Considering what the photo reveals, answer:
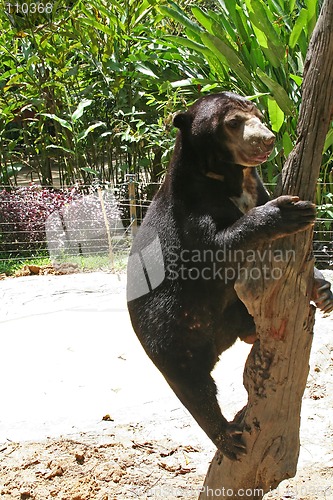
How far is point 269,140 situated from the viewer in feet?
8.74

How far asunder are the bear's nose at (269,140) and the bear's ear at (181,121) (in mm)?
549

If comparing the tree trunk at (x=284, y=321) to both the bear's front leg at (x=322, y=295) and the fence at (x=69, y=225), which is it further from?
the fence at (x=69, y=225)

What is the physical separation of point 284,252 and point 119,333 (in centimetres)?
337

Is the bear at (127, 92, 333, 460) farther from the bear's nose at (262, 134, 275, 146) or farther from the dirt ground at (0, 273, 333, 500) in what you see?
the dirt ground at (0, 273, 333, 500)

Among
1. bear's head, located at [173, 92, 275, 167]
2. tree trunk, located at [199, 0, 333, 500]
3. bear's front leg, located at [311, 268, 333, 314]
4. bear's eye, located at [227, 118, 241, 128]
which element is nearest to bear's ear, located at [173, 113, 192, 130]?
bear's head, located at [173, 92, 275, 167]

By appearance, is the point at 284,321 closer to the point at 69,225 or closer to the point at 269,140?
the point at 269,140

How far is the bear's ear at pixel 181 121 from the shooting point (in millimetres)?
3090

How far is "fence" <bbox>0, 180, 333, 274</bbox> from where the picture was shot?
7938 millimetres

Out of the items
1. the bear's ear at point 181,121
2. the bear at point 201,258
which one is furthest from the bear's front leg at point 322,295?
the bear's ear at point 181,121

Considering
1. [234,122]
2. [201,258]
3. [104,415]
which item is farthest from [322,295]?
[104,415]

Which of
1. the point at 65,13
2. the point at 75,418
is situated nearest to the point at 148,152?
the point at 65,13

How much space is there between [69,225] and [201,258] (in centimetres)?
588

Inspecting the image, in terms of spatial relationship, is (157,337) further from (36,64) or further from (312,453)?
(36,64)

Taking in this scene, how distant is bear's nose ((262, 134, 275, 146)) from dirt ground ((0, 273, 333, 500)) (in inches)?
76.6
